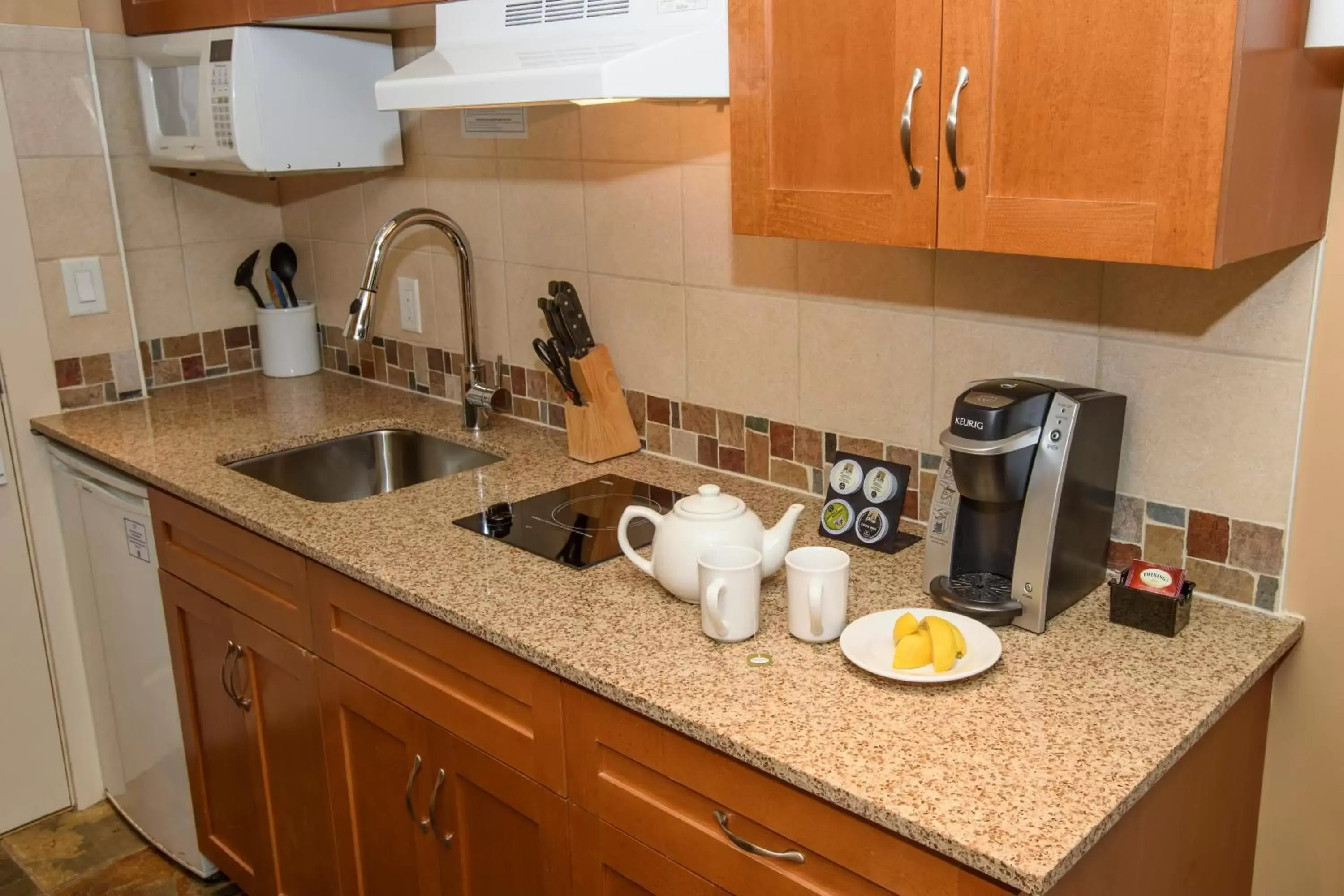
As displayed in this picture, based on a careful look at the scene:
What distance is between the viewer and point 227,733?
229 cm

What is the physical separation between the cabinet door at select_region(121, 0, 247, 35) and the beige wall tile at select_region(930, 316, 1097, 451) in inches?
61.6

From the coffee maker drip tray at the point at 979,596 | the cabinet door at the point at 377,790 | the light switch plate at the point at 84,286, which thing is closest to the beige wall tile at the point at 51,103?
the light switch plate at the point at 84,286

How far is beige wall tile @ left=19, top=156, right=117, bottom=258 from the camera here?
2494mm

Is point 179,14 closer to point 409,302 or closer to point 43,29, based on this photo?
point 43,29

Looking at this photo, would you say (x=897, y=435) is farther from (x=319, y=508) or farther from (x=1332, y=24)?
(x=319, y=508)

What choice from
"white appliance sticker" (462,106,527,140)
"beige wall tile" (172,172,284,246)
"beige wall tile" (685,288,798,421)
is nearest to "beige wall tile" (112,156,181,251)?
"beige wall tile" (172,172,284,246)

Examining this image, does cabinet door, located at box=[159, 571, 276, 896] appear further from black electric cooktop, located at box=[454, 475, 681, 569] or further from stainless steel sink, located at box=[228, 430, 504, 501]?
black electric cooktop, located at box=[454, 475, 681, 569]

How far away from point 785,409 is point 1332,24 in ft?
3.27

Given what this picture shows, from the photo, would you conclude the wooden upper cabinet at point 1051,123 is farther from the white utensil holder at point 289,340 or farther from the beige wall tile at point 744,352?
the white utensil holder at point 289,340

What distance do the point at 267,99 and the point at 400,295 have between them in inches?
20.9

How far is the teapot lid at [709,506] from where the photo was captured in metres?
1.54

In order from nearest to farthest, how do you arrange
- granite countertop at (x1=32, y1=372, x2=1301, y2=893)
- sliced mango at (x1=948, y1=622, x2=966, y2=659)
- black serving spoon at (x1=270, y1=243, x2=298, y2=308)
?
1. granite countertop at (x1=32, y1=372, x2=1301, y2=893)
2. sliced mango at (x1=948, y1=622, x2=966, y2=659)
3. black serving spoon at (x1=270, y1=243, x2=298, y2=308)

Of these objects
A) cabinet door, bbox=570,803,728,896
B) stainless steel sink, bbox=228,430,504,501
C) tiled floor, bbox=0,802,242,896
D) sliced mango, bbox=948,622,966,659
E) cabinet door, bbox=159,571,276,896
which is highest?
sliced mango, bbox=948,622,966,659

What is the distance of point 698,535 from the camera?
153 cm
